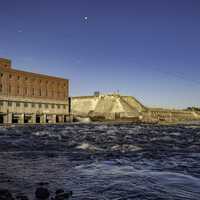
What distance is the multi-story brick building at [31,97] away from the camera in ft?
336

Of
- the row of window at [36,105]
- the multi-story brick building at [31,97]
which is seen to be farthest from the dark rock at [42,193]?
the row of window at [36,105]

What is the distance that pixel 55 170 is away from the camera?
42.8 feet

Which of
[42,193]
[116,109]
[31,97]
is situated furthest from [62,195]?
[116,109]

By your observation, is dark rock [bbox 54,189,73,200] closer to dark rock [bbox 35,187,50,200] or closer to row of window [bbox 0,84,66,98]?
dark rock [bbox 35,187,50,200]

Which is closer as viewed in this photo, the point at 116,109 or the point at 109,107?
the point at 116,109

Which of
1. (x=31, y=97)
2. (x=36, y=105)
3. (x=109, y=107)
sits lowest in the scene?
(x=36, y=105)

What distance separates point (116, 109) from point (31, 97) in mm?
57640

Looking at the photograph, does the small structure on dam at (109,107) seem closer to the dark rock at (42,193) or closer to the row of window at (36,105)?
the row of window at (36,105)

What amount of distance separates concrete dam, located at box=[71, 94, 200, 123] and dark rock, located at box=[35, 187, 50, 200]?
136 metres

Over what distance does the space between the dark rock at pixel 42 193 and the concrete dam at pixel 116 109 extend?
13635 cm

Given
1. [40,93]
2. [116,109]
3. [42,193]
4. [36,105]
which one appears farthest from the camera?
[116,109]

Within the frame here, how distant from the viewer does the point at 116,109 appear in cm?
16075

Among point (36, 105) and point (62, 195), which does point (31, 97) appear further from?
point (62, 195)

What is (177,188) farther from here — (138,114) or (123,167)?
(138,114)
